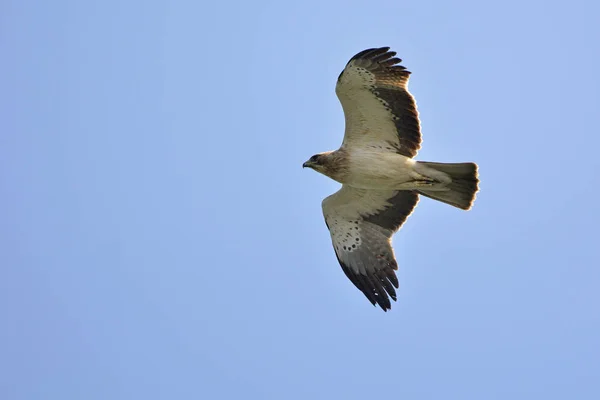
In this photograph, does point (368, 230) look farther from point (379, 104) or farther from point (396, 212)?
point (379, 104)

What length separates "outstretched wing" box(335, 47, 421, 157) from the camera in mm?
12648

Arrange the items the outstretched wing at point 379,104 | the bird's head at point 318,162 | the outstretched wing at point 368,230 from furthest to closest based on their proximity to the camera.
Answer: the outstretched wing at point 368,230 < the bird's head at point 318,162 < the outstretched wing at point 379,104

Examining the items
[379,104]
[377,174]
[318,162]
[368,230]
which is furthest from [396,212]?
[379,104]

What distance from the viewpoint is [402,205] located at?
45.5 ft

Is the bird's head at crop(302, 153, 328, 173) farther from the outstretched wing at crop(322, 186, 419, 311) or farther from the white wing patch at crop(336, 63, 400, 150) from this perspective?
the outstretched wing at crop(322, 186, 419, 311)

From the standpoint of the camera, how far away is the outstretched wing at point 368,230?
1375cm

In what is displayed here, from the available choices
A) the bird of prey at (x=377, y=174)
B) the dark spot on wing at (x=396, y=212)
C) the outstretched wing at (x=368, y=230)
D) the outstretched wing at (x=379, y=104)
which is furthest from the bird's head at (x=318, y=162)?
the dark spot on wing at (x=396, y=212)

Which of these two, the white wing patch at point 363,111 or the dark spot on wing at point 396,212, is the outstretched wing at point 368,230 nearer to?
the dark spot on wing at point 396,212

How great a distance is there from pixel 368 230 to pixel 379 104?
2016 millimetres

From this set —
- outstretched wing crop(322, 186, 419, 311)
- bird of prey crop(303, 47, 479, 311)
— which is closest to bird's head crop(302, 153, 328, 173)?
bird of prey crop(303, 47, 479, 311)

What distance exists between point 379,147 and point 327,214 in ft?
4.73

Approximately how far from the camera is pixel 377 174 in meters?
13.1

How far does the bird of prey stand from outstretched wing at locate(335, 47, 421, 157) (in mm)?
13

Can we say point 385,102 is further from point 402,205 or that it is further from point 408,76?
point 402,205
